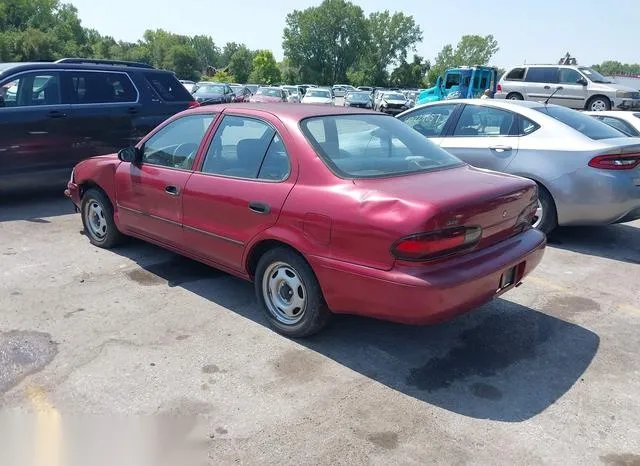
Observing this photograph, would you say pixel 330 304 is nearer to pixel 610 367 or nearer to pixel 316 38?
pixel 610 367

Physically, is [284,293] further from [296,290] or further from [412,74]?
[412,74]

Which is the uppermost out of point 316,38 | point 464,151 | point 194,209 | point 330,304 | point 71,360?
point 316,38

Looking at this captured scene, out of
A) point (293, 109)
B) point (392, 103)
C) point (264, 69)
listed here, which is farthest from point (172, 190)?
point (264, 69)

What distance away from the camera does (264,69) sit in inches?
3691

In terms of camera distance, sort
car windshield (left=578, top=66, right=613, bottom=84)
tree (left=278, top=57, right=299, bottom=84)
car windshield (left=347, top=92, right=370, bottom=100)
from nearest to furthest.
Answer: car windshield (left=578, top=66, right=613, bottom=84), car windshield (left=347, top=92, right=370, bottom=100), tree (left=278, top=57, right=299, bottom=84)

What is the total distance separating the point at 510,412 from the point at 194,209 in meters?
2.69

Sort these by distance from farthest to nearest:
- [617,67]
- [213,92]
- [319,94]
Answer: [617,67]
[319,94]
[213,92]

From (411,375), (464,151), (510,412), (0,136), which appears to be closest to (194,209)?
(411,375)

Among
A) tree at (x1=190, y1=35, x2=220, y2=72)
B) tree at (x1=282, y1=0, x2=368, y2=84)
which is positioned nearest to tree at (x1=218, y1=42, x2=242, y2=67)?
tree at (x1=190, y1=35, x2=220, y2=72)

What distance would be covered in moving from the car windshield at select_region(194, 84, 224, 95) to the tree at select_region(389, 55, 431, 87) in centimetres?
7609

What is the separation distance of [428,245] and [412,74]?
101159 millimetres

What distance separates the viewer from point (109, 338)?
3727mm

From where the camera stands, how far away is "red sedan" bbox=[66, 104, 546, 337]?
3098 mm

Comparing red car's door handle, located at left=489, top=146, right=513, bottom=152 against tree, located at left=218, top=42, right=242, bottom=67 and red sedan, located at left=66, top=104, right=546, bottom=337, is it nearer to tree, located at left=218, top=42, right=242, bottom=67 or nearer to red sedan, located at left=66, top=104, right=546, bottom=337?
red sedan, located at left=66, top=104, right=546, bottom=337
